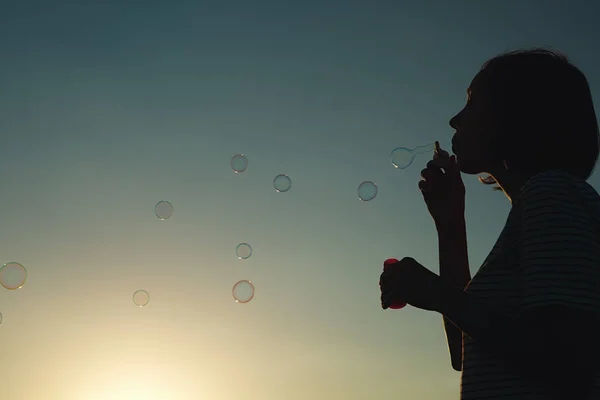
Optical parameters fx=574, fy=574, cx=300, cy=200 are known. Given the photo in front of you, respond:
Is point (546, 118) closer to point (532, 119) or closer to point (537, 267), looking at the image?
point (532, 119)

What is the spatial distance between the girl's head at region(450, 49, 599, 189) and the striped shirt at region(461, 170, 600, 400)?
274 millimetres

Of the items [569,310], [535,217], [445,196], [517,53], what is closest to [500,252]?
[535,217]

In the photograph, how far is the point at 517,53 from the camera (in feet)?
8.38

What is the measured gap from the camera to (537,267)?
5.90ft

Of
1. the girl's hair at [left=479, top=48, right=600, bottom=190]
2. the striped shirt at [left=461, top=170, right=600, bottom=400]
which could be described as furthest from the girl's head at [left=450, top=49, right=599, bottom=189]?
the striped shirt at [left=461, top=170, right=600, bottom=400]

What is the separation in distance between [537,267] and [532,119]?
0.71 meters

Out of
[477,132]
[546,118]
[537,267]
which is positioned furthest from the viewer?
[477,132]

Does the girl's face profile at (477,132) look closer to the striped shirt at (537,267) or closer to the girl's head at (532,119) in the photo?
the girl's head at (532,119)

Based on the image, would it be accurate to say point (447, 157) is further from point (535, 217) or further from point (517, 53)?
point (535, 217)

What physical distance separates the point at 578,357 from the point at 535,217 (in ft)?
1.46

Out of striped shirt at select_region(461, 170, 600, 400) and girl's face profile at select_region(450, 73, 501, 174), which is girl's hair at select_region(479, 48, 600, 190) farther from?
striped shirt at select_region(461, 170, 600, 400)

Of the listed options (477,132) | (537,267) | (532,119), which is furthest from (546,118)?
(537,267)

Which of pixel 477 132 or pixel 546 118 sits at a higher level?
pixel 477 132

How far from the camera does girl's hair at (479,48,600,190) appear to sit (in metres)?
2.20
